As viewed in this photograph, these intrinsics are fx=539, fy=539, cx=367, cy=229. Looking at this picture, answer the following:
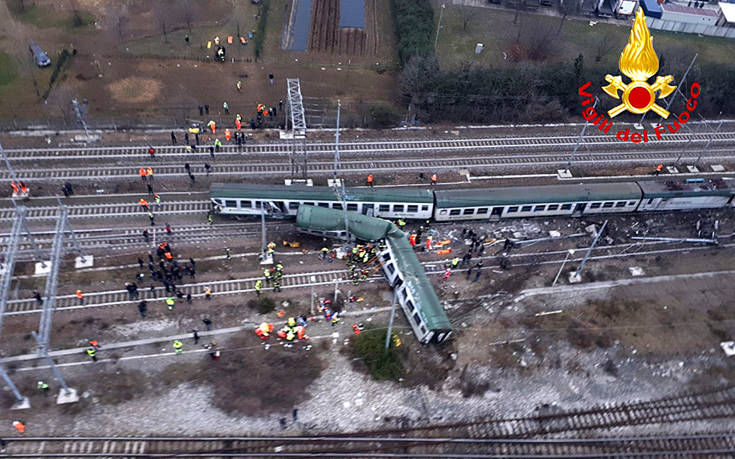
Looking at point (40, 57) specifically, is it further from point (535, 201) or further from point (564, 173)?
point (564, 173)

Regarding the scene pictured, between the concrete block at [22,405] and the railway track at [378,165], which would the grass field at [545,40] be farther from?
the concrete block at [22,405]

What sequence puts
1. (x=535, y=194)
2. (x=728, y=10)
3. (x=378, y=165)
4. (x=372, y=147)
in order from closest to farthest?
(x=535, y=194) < (x=378, y=165) < (x=372, y=147) < (x=728, y=10)

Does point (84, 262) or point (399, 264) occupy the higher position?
point (399, 264)

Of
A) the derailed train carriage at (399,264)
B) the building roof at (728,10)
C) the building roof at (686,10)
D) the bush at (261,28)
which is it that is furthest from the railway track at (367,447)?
the building roof at (728,10)

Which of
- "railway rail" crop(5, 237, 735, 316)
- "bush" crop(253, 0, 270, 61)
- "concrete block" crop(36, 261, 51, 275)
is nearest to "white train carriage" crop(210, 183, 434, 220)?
"railway rail" crop(5, 237, 735, 316)

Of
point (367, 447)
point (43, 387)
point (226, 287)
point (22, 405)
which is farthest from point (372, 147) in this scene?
point (22, 405)

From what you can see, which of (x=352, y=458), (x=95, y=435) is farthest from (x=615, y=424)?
(x=95, y=435)

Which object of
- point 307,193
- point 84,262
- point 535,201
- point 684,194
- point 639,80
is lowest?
point 84,262
